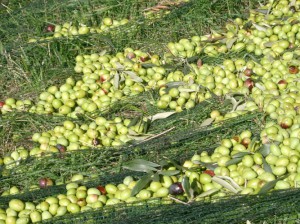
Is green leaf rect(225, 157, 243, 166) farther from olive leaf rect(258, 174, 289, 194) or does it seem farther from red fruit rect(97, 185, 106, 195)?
red fruit rect(97, 185, 106, 195)

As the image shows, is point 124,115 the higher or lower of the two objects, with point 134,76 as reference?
lower

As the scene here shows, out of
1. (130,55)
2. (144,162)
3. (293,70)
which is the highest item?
(293,70)

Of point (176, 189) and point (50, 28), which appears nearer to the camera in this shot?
point (176, 189)

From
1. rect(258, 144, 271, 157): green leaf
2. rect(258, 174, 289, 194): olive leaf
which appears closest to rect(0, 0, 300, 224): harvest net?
rect(258, 174, 289, 194): olive leaf

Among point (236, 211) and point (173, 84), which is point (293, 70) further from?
point (236, 211)

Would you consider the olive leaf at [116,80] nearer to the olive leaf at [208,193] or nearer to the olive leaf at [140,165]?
the olive leaf at [140,165]

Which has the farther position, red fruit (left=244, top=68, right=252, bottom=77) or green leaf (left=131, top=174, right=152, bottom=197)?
red fruit (left=244, top=68, right=252, bottom=77)

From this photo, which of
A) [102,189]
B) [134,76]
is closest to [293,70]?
[134,76]

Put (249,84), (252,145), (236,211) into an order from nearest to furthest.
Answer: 1. (236,211)
2. (252,145)
3. (249,84)

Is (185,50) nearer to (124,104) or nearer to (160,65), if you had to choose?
(160,65)
